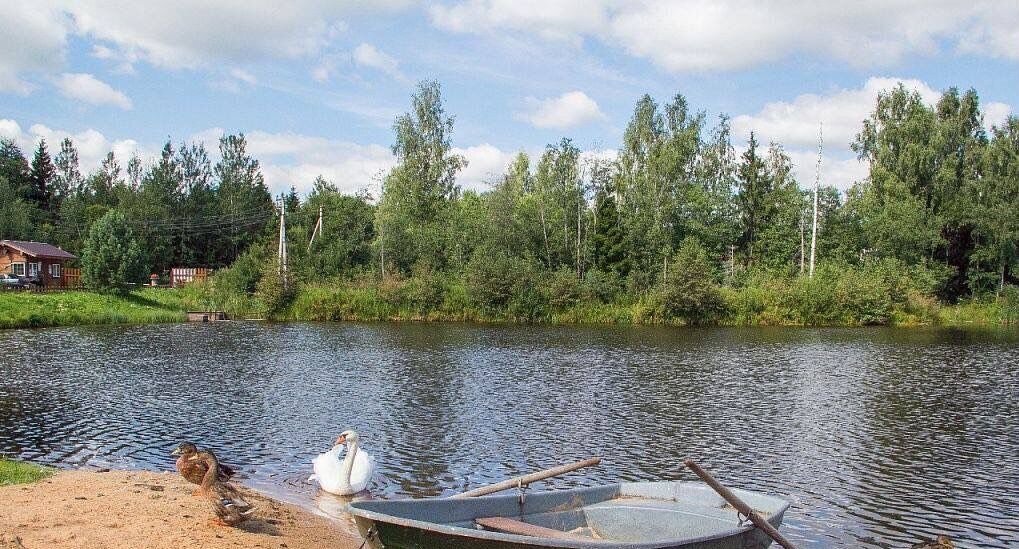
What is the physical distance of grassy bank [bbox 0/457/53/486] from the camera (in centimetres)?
1227

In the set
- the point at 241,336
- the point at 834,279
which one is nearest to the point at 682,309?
the point at 834,279

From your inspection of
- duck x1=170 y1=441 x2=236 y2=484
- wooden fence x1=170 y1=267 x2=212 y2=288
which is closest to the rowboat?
duck x1=170 y1=441 x2=236 y2=484

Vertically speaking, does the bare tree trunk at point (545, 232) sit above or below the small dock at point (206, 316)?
above

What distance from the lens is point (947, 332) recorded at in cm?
5250

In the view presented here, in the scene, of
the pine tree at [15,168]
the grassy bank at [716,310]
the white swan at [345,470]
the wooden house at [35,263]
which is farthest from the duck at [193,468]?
the pine tree at [15,168]

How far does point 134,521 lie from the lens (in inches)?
413

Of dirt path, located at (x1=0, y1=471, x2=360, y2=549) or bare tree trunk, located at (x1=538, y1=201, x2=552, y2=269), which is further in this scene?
bare tree trunk, located at (x1=538, y1=201, x2=552, y2=269)

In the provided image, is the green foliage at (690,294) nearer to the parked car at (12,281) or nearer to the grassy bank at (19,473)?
the grassy bank at (19,473)

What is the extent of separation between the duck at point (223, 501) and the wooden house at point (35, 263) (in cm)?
6678

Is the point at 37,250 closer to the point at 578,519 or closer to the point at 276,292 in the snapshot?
the point at 276,292

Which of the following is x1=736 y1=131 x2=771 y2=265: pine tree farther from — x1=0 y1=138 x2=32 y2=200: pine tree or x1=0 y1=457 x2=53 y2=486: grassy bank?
x1=0 y1=138 x2=32 y2=200: pine tree

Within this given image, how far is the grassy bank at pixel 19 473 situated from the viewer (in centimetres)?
1227

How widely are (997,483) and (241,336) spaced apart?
135 feet

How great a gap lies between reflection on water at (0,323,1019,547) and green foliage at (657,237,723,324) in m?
17.5
